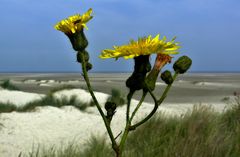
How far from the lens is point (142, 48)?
1.63m

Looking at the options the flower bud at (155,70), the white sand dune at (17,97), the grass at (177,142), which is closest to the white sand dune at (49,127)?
the grass at (177,142)

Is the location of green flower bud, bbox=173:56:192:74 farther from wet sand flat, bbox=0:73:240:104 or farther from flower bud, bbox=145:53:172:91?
wet sand flat, bbox=0:73:240:104

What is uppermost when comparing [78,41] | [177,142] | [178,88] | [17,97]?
Result: [78,41]

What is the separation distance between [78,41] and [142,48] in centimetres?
26

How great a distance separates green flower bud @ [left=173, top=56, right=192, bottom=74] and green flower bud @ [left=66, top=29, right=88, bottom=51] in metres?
0.34

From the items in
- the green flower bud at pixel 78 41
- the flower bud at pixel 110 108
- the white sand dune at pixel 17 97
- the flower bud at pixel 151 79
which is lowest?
the white sand dune at pixel 17 97

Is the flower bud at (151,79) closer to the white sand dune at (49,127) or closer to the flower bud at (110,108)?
the flower bud at (110,108)

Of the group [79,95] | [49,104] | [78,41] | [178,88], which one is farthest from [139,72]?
[178,88]

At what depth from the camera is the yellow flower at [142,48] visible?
1.54 meters

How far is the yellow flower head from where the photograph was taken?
1718 millimetres

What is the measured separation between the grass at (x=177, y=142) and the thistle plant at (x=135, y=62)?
3.50 m

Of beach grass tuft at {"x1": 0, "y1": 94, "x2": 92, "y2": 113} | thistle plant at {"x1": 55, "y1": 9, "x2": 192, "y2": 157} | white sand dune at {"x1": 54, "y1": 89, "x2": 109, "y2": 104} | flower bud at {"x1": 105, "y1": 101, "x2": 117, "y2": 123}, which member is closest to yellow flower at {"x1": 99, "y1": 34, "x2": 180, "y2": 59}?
thistle plant at {"x1": 55, "y1": 9, "x2": 192, "y2": 157}

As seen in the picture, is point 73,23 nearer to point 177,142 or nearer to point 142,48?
point 142,48

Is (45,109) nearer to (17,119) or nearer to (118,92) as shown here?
(17,119)
